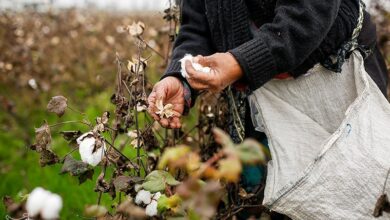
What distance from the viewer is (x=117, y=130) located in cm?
161

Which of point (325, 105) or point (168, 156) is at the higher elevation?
point (168, 156)

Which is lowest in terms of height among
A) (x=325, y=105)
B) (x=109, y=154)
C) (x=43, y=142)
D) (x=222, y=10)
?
(x=325, y=105)

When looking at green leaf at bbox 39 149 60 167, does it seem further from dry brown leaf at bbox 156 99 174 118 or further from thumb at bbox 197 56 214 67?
thumb at bbox 197 56 214 67

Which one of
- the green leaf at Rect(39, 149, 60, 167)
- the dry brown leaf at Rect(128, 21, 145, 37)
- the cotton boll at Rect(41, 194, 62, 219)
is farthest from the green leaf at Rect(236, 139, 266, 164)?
the dry brown leaf at Rect(128, 21, 145, 37)

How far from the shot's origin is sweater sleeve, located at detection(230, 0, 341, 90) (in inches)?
56.6

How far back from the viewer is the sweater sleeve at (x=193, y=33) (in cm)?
178

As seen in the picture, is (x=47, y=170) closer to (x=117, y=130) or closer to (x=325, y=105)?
(x=117, y=130)

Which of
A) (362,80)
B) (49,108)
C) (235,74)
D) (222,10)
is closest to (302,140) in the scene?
(362,80)

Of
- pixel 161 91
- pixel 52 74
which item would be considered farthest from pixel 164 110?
pixel 52 74

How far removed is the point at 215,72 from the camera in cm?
139

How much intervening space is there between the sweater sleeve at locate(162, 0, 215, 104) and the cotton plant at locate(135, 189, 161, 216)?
513mm

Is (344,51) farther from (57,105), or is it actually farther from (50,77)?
(50,77)

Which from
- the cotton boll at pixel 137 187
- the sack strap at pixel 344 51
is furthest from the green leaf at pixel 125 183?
the sack strap at pixel 344 51

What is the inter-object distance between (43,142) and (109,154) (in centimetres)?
18
